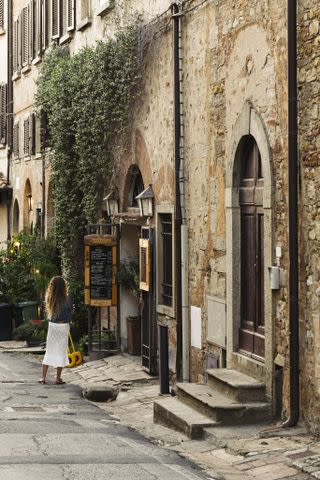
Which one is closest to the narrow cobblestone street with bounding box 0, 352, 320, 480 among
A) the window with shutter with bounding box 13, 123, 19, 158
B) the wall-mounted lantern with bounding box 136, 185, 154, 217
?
the wall-mounted lantern with bounding box 136, 185, 154, 217

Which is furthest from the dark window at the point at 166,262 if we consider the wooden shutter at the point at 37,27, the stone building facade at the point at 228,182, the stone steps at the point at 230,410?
the wooden shutter at the point at 37,27

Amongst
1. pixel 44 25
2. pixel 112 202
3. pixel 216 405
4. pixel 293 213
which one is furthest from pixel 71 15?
pixel 216 405

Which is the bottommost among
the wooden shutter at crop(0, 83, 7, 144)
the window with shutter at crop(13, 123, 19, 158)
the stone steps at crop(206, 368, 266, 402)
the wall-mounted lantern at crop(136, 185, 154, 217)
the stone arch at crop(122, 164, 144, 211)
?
the stone steps at crop(206, 368, 266, 402)

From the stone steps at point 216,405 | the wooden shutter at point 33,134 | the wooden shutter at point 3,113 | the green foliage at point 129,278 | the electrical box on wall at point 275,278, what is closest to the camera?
the stone steps at point 216,405

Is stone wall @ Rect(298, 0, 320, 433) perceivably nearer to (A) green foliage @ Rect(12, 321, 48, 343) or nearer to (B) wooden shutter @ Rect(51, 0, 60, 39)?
(A) green foliage @ Rect(12, 321, 48, 343)

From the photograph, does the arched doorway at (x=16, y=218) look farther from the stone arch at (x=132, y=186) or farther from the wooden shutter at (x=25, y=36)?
the stone arch at (x=132, y=186)

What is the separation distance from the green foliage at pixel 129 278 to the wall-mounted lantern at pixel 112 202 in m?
1.03

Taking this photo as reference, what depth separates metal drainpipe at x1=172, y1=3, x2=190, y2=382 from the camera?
49.5 ft

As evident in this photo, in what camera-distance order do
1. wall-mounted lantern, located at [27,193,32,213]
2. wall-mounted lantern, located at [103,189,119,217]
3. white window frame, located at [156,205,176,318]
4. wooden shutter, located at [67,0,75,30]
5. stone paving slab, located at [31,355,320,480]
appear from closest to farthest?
stone paving slab, located at [31,355,320,480]
white window frame, located at [156,205,176,318]
wall-mounted lantern, located at [103,189,119,217]
wooden shutter, located at [67,0,75,30]
wall-mounted lantern, located at [27,193,32,213]

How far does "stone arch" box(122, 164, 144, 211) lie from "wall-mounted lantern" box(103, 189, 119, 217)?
10.9 inches

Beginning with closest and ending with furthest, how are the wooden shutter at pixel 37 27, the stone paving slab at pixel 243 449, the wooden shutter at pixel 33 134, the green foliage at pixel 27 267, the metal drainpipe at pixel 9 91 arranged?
the stone paving slab at pixel 243 449 → the green foliage at pixel 27 267 → the wooden shutter at pixel 37 27 → the wooden shutter at pixel 33 134 → the metal drainpipe at pixel 9 91

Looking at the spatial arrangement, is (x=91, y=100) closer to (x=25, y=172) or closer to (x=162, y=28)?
(x=162, y=28)

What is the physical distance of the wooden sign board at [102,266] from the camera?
18.1m

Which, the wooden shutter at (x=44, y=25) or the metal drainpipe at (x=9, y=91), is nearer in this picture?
the wooden shutter at (x=44, y=25)
